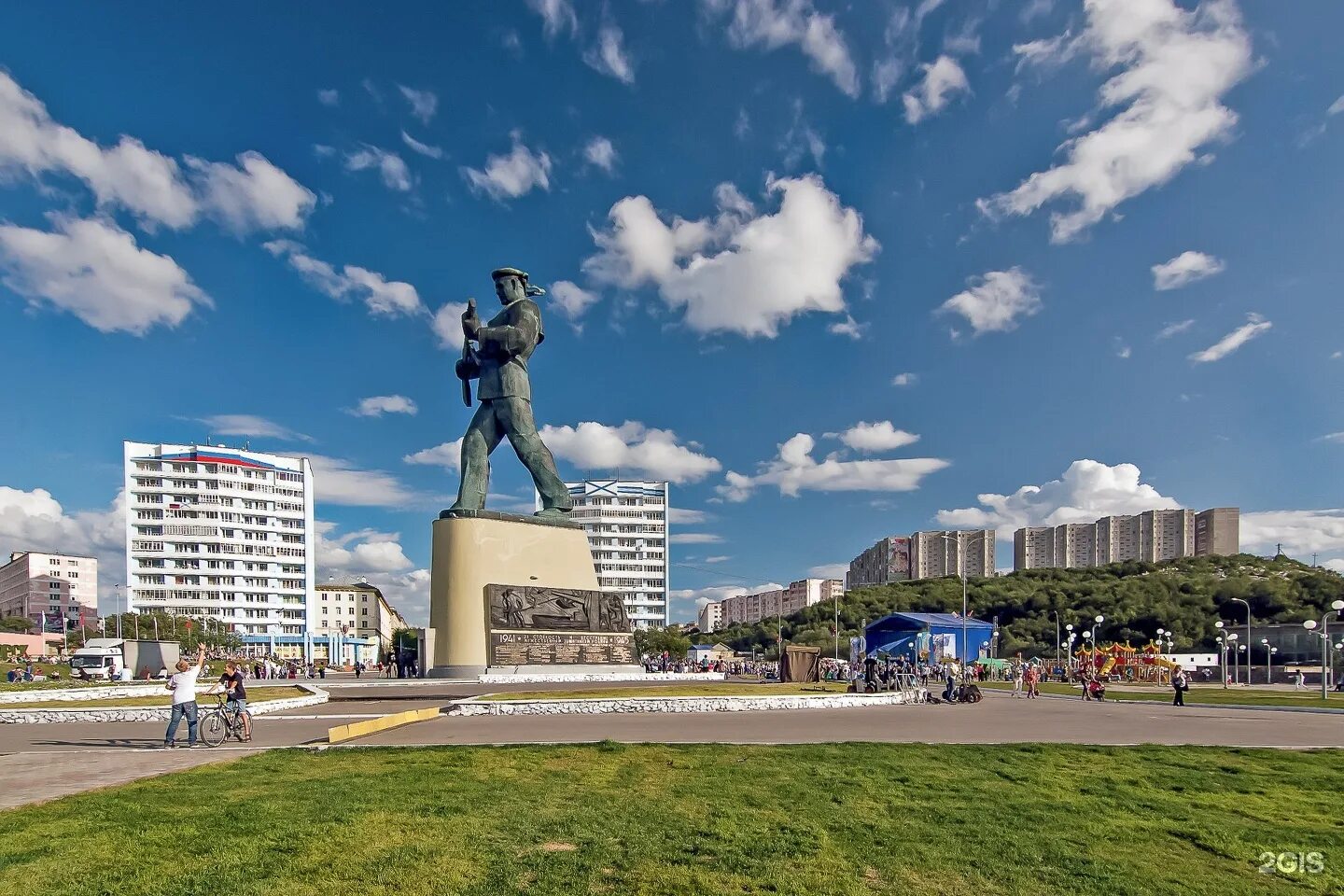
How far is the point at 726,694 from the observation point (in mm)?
19188

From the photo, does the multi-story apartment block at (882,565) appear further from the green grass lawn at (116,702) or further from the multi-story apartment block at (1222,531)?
the green grass lawn at (116,702)

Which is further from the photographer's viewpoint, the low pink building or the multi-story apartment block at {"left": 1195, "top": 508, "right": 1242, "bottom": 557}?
→ the multi-story apartment block at {"left": 1195, "top": 508, "right": 1242, "bottom": 557}

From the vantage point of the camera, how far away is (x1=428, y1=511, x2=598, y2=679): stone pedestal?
3238 cm

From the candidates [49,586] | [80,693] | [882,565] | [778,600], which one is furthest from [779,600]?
[80,693]

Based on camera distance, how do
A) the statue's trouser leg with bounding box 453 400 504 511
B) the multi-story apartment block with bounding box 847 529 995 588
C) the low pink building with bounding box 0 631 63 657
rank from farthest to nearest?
the multi-story apartment block with bounding box 847 529 995 588 → the low pink building with bounding box 0 631 63 657 → the statue's trouser leg with bounding box 453 400 504 511

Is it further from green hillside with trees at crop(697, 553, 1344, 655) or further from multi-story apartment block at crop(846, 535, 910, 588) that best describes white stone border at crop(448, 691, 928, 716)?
multi-story apartment block at crop(846, 535, 910, 588)

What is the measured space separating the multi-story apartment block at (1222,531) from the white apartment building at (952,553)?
1085 inches

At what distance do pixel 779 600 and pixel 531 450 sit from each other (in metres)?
133

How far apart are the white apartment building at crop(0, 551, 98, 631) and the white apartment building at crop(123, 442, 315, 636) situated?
37890mm

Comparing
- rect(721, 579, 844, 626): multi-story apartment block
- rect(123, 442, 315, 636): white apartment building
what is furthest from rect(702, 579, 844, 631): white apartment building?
rect(123, 442, 315, 636): white apartment building

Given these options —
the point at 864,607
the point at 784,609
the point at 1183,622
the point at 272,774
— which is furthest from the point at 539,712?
the point at 784,609

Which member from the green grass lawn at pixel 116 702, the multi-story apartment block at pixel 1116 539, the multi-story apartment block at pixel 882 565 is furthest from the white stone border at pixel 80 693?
the multi-story apartment block at pixel 1116 539

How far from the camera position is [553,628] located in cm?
3372

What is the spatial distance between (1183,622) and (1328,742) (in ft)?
228
